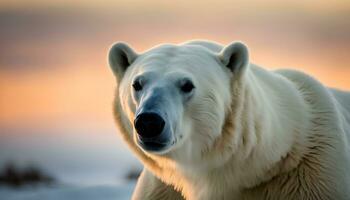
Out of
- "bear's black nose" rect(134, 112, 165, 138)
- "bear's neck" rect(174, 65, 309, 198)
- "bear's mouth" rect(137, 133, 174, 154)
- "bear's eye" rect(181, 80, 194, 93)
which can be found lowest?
"bear's neck" rect(174, 65, 309, 198)

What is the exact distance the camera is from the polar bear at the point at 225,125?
16.9ft

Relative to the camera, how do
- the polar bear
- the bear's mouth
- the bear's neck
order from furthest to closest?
the bear's neck
the polar bear
the bear's mouth

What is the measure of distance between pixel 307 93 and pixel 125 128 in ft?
4.57

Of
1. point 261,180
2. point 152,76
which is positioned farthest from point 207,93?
point 261,180

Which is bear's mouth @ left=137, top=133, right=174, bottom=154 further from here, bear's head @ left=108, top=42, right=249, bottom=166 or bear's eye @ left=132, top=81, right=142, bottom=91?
bear's eye @ left=132, top=81, right=142, bottom=91

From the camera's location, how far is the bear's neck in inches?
212

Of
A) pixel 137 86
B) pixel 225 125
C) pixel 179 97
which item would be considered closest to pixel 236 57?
pixel 225 125

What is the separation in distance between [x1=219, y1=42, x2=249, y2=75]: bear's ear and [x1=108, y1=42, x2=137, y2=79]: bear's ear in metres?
0.65

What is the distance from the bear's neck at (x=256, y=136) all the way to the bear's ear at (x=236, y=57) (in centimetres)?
9

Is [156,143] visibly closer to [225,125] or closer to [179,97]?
[179,97]

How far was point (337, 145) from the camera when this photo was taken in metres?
5.81

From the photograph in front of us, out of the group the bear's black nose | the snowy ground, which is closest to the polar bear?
the bear's black nose

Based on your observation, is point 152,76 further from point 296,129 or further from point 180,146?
point 296,129

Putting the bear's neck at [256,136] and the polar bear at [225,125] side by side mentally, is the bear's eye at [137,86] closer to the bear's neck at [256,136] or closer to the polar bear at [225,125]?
the polar bear at [225,125]
